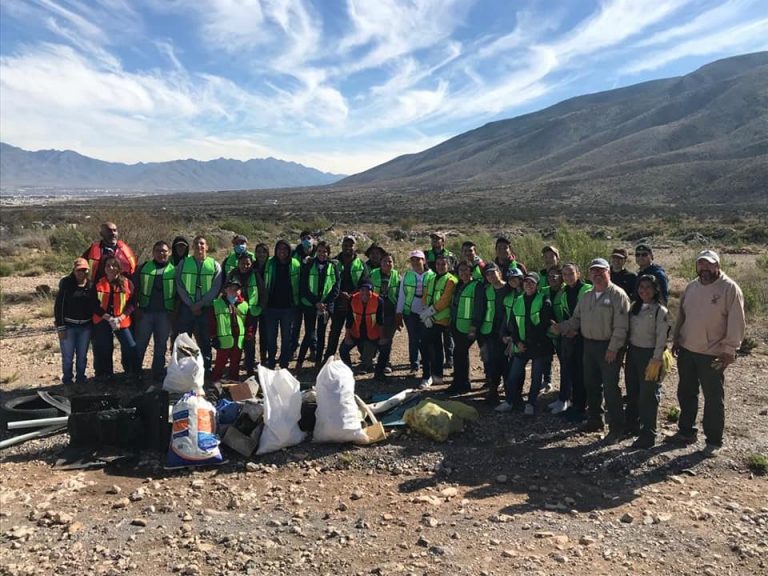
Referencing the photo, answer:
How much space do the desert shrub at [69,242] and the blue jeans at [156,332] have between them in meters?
11.4

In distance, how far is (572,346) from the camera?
20.1 ft

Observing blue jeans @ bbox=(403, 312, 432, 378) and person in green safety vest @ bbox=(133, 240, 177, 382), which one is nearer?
person in green safety vest @ bbox=(133, 240, 177, 382)

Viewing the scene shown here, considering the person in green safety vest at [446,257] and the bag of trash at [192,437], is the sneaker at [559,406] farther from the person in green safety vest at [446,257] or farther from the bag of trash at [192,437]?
the bag of trash at [192,437]

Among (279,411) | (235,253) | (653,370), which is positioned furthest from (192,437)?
(653,370)

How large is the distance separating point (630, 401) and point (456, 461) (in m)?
1.96

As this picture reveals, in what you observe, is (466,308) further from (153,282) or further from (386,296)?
(153,282)

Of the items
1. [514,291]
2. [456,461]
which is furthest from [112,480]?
[514,291]

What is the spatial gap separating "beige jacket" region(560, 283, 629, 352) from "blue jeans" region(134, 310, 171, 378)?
4.96 metres

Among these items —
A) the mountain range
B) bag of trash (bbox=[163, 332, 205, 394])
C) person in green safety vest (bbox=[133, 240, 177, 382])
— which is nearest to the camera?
bag of trash (bbox=[163, 332, 205, 394])

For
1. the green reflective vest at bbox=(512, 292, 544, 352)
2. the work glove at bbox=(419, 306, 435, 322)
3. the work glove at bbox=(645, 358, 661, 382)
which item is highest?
the green reflective vest at bbox=(512, 292, 544, 352)

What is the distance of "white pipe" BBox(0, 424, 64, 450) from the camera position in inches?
208

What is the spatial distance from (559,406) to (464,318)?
57.5 inches

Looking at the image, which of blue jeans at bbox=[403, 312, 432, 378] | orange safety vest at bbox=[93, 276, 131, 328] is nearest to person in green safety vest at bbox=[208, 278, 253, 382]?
orange safety vest at bbox=[93, 276, 131, 328]

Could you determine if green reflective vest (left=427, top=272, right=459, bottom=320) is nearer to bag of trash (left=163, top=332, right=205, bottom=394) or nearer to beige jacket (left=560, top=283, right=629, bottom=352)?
beige jacket (left=560, top=283, right=629, bottom=352)
